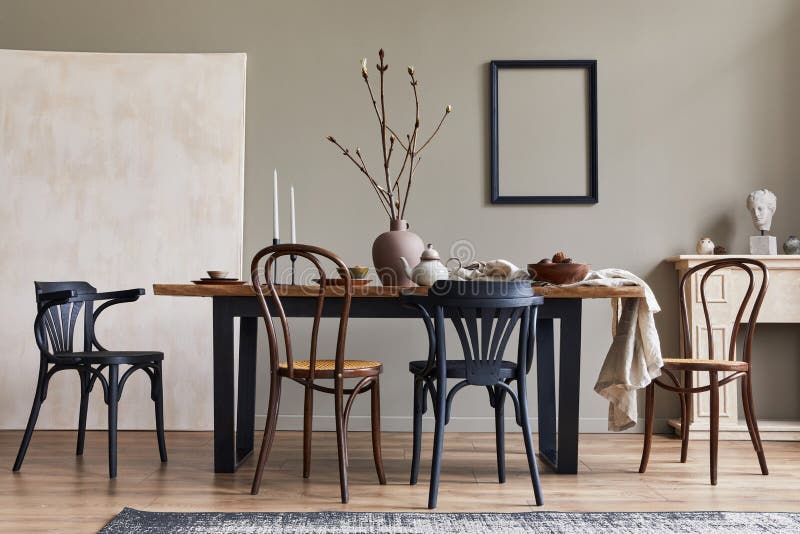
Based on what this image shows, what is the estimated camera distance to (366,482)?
271 cm

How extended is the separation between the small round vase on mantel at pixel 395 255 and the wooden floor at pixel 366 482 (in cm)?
78

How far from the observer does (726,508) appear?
2.38 meters

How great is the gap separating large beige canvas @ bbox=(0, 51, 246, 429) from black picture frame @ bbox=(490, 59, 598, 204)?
4.55 feet

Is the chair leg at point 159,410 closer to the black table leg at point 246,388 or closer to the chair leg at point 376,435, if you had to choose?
the black table leg at point 246,388

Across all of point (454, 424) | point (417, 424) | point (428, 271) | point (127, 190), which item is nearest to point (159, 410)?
point (417, 424)

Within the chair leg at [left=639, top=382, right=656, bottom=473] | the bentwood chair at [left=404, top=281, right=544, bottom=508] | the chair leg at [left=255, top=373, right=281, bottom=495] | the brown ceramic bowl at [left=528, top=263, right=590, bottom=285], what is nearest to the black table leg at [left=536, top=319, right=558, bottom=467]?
the chair leg at [left=639, top=382, right=656, bottom=473]

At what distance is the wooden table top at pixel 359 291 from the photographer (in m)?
2.61

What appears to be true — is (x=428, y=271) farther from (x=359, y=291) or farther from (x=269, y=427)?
(x=269, y=427)

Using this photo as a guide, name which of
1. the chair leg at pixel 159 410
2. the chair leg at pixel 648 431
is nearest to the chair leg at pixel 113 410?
the chair leg at pixel 159 410

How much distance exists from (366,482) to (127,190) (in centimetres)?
221

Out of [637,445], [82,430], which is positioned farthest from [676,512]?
[82,430]

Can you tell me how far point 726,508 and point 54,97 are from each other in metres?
3.79

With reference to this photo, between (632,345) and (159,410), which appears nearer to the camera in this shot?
(632,345)

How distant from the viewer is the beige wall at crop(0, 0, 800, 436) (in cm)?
392
